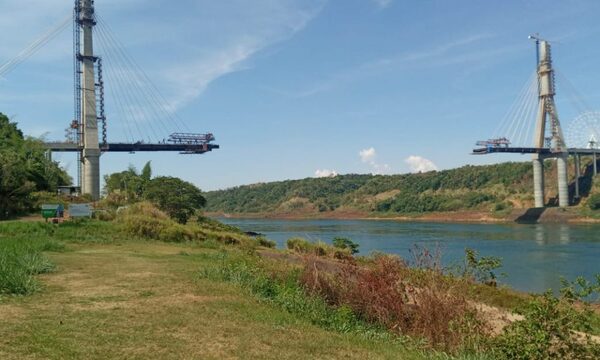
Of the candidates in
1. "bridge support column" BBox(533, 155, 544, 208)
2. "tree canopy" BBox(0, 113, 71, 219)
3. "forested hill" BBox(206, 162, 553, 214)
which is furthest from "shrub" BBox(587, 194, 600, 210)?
"tree canopy" BBox(0, 113, 71, 219)

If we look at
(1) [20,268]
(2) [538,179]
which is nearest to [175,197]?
(1) [20,268]

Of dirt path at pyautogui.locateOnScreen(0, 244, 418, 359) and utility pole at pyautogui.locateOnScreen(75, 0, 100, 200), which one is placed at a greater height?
utility pole at pyautogui.locateOnScreen(75, 0, 100, 200)

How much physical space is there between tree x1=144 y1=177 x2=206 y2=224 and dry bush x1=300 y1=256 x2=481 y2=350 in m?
31.6

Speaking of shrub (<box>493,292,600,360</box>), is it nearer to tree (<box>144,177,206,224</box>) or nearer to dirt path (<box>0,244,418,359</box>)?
dirt path (<box>0,244,418,359</box>)

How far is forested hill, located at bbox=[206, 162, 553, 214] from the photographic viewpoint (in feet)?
407

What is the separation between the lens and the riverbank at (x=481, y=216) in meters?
94.8

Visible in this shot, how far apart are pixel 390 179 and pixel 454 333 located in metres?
162

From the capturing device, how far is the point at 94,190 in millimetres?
59250

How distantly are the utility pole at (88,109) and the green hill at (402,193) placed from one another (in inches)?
3210

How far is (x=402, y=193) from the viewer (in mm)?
148625

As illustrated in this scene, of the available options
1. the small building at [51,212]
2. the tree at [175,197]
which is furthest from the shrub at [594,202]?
the small building at [51,212]

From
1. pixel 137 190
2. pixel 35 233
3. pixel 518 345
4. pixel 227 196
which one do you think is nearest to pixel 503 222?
pixel 137 190

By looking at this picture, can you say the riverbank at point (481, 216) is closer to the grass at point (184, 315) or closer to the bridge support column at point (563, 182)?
the bridge support column at point (563, 182)

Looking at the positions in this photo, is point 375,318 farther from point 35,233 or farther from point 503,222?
point 503,222
